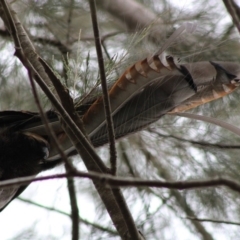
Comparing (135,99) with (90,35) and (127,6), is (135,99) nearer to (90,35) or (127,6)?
(90,35)

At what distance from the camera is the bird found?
161cm

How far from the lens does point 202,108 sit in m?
1.92

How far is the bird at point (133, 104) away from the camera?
5.29 feet

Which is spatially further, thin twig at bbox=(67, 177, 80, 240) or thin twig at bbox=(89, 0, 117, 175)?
thin twig at bbox=(67, 177, 80, 240)

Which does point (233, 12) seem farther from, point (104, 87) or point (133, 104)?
point (133, 104)

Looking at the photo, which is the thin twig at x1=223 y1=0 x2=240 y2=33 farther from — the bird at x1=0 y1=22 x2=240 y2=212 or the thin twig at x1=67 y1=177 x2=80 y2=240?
the thin twig at x1=67 y1=177 x2=80 y2=240

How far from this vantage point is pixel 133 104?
172 centimetres

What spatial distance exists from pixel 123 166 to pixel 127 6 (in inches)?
29.7

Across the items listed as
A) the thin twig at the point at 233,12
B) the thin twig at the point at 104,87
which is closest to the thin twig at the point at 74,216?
the thin twig at the point at 104,87

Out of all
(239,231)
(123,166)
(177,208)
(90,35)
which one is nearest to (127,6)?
(90,35)

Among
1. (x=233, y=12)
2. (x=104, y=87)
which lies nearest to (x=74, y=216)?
(x=104, y=87)

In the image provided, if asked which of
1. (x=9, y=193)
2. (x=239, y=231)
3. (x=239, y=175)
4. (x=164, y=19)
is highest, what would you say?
→ (x=164, y=19)

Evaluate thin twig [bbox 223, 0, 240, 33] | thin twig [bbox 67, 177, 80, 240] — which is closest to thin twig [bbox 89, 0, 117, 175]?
thin twig [bbox 67, 177, 80, 240]

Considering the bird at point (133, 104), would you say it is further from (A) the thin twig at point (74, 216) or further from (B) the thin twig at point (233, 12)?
(B) the thin twig at point (233, 12)
